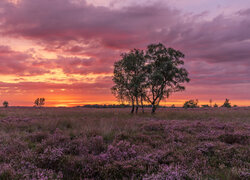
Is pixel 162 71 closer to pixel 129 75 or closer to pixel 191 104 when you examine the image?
pixel 129 75

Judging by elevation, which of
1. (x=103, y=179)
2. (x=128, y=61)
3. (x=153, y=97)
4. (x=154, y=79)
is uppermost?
(x=128, y=61)

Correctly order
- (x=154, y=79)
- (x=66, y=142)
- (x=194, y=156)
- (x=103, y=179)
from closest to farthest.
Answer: (x=103, y=179) < (x=194, y=156) < (x=66, y=142) < (x=154, y=79)

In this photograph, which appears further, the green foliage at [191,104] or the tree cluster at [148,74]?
the green foliage at [191,104]

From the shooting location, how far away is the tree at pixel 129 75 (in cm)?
3584

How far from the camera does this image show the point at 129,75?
121 feet

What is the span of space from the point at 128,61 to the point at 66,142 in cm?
2967

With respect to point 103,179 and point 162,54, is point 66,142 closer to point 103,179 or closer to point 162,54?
point 103,179

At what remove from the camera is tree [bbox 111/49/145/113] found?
35.8m

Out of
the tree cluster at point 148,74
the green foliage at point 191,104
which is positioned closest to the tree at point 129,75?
the tree cluster at point 148,74

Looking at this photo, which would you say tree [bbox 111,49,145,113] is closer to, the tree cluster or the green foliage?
the tree cluster

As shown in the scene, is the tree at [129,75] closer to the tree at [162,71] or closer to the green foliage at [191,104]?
the tree at [162,71]

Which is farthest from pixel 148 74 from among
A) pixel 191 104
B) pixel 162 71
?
pixel 191 104

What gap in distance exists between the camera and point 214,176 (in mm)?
4891

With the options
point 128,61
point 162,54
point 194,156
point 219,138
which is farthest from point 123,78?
point 194,156
